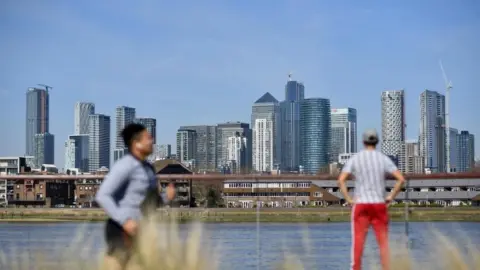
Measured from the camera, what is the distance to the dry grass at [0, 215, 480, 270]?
6516 mm

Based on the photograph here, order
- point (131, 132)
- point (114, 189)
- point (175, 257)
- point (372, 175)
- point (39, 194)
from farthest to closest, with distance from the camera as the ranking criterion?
point (39, 194) < point (372, 175) < point (175, 257) < point (131, 132) < point (114, 189)

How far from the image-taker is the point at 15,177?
12.9 meters

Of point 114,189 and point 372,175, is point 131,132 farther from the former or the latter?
point 372,175

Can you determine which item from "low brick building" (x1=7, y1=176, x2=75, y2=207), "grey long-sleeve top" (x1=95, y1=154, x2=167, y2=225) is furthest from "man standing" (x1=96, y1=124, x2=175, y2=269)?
"low brick building" (x1=7, y1=176, x2=75, y2=207)

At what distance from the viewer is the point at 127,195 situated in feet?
20.8

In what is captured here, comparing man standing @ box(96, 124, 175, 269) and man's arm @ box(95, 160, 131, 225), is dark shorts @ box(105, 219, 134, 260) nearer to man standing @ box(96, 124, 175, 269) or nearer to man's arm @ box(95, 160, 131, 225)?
man standing @ box(96, 124, 175, 269)

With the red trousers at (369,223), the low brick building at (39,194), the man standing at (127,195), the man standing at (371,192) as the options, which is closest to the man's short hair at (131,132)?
the man standing at (127,195)

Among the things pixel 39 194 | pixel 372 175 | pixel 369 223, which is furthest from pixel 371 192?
pixel 39 194

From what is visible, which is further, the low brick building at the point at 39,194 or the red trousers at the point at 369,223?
the low brick building at the point at 39,194

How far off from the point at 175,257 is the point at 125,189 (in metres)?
0.65

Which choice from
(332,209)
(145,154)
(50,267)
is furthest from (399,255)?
(332,209)

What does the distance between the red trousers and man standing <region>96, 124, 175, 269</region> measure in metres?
1.75

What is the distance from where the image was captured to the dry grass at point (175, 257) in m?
6.52

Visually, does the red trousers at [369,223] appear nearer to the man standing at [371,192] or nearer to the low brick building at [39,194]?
the man standing at [371,192]
